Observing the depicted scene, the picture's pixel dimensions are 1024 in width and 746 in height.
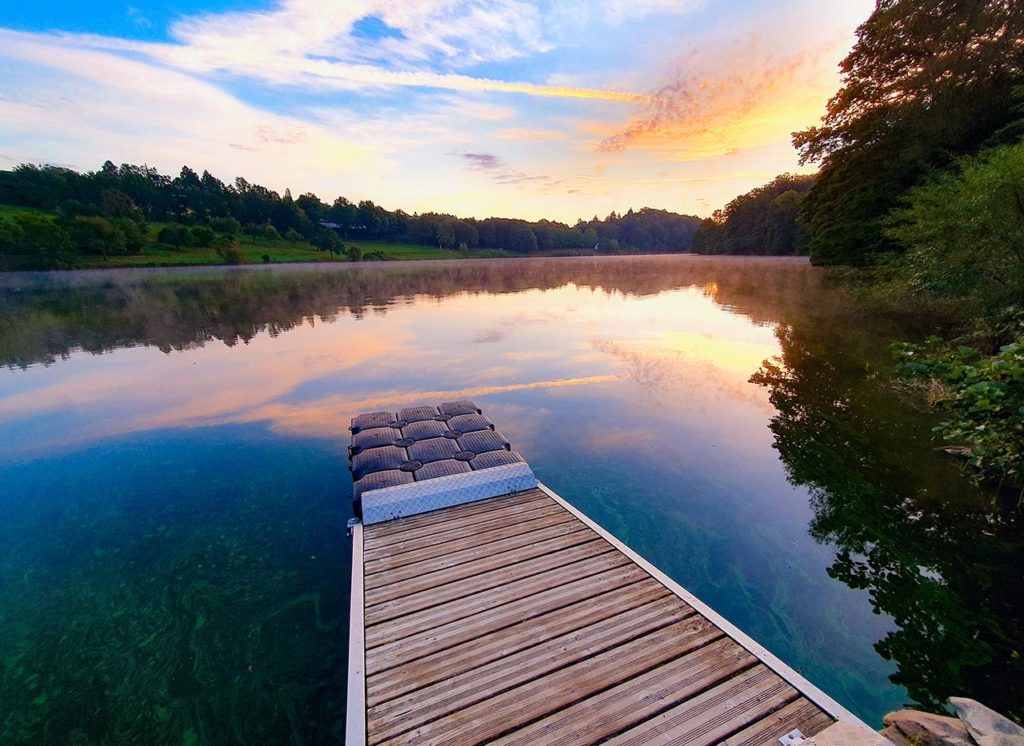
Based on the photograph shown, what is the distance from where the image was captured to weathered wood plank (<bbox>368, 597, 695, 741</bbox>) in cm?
408

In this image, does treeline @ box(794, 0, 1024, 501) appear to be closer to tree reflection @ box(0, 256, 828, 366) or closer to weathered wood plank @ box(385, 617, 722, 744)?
weathered wood plank @ box(385, 617, 722, 744)

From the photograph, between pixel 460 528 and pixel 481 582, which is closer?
pixel 481 582

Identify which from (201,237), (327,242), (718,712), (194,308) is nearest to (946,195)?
(718,712)

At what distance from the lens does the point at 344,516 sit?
8930 mm

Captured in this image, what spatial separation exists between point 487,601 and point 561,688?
1.53 metres

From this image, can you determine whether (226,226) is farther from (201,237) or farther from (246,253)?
(246,253)

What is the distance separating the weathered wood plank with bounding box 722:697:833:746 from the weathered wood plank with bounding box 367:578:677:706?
1.58 metres

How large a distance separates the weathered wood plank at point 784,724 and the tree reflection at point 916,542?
250cm

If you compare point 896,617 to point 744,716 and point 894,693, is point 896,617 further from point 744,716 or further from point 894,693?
point 744,716

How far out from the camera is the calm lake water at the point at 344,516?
213 inches

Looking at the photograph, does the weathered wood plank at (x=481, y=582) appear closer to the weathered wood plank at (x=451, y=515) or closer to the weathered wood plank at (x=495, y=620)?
the weathered wood plank at (x=495, y=620)

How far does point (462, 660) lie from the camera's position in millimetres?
4668

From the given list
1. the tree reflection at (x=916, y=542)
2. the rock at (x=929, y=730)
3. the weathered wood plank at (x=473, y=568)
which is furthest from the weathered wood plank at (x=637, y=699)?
the tree reflection at (x=916, y=542)

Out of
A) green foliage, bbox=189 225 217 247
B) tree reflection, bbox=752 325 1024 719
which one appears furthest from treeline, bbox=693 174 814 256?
green foliage, bbox=189 225 217 247
